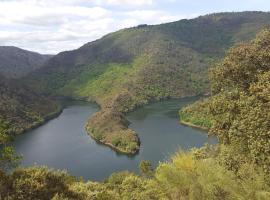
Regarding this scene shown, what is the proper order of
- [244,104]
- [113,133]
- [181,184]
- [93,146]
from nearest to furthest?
1. [181,184]
2. [244,104]
3. [93,146]
4. [113,133]

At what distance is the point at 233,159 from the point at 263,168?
3799 mm

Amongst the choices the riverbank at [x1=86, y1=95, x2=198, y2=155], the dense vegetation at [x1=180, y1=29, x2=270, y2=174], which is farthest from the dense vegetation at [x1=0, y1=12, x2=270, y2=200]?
the riverbank at [x1=86, y1=95, x2=198, y2=155]

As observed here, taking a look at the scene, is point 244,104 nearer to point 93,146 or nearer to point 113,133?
point 93,146

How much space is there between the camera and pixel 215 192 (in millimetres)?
25391

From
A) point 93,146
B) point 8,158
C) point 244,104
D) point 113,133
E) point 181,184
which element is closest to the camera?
point 8,158

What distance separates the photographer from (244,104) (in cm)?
3400

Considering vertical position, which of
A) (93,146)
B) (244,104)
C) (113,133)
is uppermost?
(244,104)

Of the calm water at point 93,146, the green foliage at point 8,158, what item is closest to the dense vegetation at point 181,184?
the green foliage at point 8,158

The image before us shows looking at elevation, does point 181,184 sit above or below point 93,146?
above

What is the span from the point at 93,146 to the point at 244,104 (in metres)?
Result: 113

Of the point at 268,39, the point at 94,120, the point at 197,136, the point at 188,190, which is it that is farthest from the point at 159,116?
the point at 188,190

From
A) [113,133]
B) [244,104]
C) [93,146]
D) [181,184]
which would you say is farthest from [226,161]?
[113,133]

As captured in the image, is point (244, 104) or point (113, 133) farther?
point (113, 133)

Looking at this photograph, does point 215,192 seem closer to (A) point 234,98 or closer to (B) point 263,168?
(B) point 263,168
